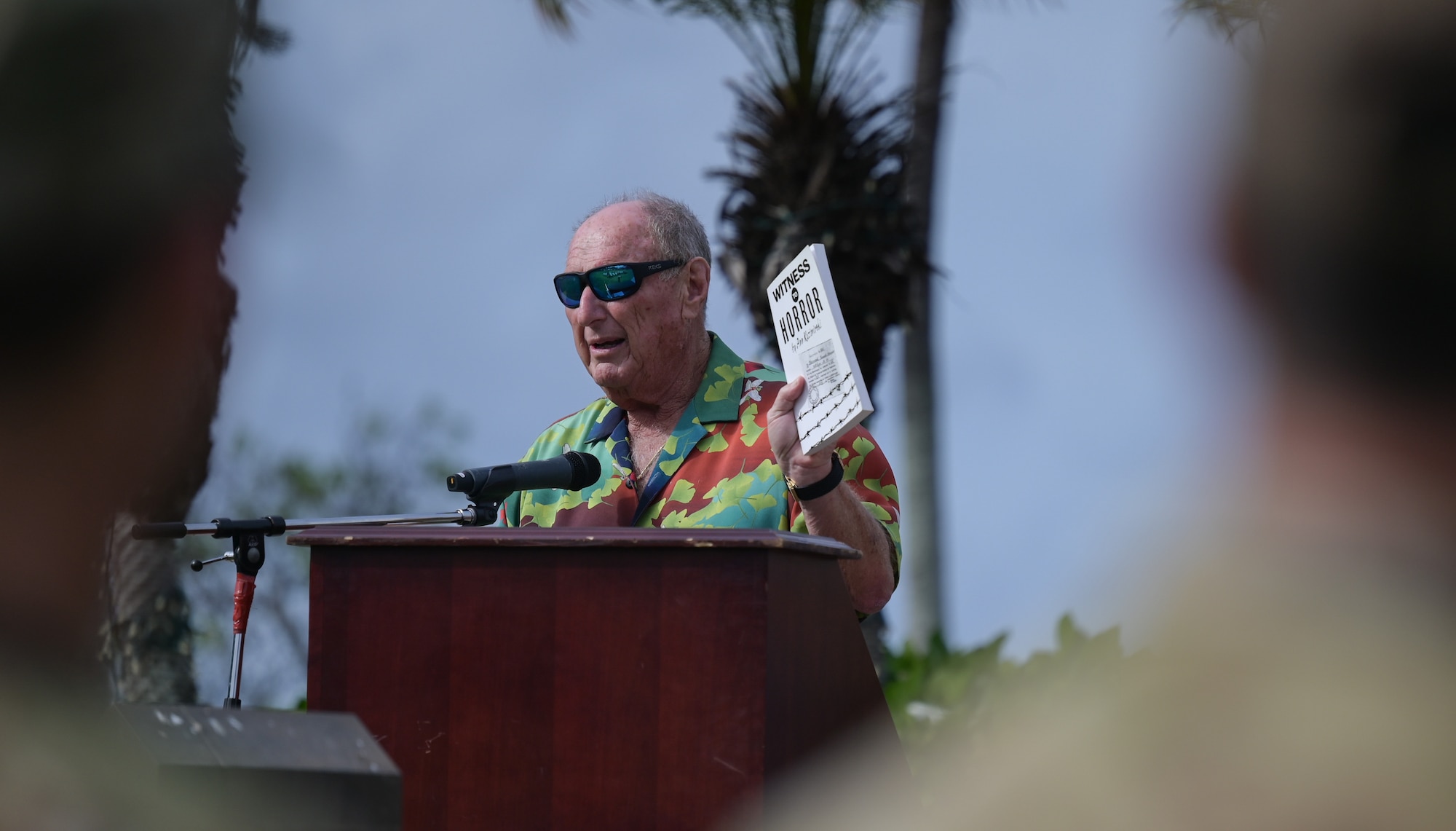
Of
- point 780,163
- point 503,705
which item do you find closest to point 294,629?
point 780,163

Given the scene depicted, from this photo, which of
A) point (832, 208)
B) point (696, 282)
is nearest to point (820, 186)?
point (832, 208)

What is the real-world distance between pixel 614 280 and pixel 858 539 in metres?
1.04

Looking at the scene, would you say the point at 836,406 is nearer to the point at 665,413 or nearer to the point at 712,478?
the point at 712,478

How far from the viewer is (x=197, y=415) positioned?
96cm

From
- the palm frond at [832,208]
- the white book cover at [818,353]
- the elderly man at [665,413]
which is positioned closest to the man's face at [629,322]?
the elderly man at [665,413]

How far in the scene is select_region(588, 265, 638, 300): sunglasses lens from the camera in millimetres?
3801

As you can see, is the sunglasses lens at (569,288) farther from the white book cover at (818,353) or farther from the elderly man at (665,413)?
the white book cover at (818,353)

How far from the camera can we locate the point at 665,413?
12.8 ft

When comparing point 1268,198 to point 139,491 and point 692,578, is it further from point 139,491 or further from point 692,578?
point 692,578

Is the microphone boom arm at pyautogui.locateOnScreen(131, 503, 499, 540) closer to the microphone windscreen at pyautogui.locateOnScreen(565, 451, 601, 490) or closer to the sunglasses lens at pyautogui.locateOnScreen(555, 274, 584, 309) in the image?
the microphone windscreen at pyautogui.locateOnScreen(565, 451, 601, 490)

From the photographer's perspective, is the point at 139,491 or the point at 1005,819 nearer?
the point at 1005,819

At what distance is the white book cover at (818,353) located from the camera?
102 inches

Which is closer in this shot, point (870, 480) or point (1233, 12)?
point (1233, 12)

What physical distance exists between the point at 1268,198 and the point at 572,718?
1.87m
